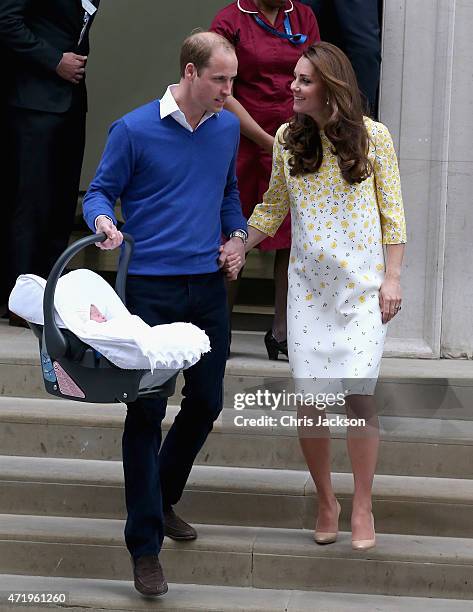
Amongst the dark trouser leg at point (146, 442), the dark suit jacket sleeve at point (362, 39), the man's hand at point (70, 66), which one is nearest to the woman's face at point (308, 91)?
the dark trouser leg at point (146, 442)

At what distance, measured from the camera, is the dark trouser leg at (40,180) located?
5.82m

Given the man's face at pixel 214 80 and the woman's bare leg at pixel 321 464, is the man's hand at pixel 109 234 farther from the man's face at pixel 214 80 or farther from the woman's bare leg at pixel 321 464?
the woman's bare leg at pixel 321 464

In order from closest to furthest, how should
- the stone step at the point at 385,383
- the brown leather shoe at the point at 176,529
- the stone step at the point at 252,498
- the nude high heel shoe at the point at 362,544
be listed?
the nude high heel shoe at the point at 362,544
the brown leather shoe at the point at 176,529
the stone step at the point at 252,498
the stone step at the point at 385,383

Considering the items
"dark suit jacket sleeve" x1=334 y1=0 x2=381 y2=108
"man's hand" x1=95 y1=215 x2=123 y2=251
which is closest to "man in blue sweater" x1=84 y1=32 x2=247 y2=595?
"man's hand" x1=95 y1=215 x2=123 y2=251

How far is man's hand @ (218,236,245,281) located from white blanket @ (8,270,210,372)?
0.46m

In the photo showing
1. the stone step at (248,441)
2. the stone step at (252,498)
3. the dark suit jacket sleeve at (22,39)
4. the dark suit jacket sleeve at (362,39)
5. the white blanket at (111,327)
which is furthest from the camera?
the dark suit jacket sleeve at (22,39)

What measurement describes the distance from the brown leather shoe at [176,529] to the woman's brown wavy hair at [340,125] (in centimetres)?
125

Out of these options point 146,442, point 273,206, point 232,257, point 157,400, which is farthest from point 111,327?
point 273,206

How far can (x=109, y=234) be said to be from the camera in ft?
12.4

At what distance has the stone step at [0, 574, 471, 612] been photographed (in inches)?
167

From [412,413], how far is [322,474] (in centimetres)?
78

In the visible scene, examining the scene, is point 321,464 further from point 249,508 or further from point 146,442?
point 146,442

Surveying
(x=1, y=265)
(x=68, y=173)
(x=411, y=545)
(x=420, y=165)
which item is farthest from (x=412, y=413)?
(x=1, y=265)

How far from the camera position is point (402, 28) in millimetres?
5531
